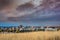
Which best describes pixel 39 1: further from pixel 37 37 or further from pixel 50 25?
pixel 37 37

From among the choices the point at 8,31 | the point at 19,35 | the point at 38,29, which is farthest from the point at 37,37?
the point at 8,31

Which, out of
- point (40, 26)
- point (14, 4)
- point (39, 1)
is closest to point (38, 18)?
point (40, 26)

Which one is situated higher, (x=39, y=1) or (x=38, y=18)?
(x=39, y=1)

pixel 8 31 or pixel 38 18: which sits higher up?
pixel 38 18

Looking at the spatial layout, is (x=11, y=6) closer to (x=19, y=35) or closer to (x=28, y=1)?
(x=28, y=1)

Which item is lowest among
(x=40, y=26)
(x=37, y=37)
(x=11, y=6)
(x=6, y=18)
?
(x=37, y=37)

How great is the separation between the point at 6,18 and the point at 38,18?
51 centimetres

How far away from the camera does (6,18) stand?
228cm

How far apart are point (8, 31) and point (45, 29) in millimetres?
589

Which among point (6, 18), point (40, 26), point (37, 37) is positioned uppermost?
point (6, 18)

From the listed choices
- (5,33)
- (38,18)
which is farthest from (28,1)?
(5,33)

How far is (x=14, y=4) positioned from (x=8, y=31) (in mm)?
445

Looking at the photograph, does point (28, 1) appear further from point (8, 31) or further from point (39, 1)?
point (8, 31)

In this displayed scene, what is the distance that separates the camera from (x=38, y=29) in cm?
225
